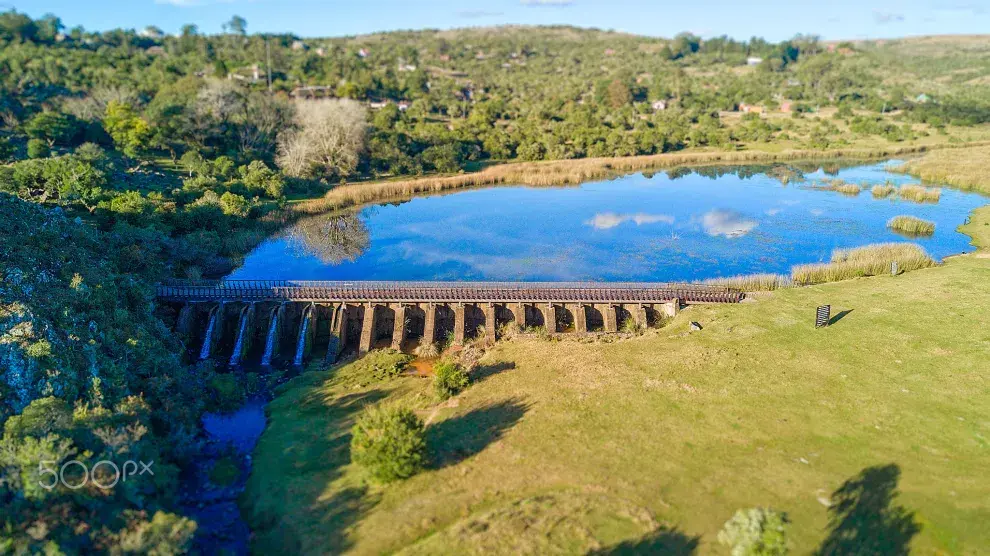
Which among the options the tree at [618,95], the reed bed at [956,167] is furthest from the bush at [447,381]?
the tree at [618,95]

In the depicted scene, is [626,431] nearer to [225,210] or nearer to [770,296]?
[770,296]

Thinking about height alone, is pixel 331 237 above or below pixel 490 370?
above

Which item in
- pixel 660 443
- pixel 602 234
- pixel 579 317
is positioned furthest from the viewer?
pixel 602 234

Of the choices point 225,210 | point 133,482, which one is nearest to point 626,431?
point 133,482

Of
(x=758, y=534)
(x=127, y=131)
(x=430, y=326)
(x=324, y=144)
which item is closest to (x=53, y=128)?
(x=127, y=131)

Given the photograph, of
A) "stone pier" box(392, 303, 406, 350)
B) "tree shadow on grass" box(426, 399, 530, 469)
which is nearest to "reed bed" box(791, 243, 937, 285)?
"tree shadow on grass" box(426, 399, 530, 469)

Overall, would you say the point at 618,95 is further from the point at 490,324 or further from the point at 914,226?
the point at 490,324

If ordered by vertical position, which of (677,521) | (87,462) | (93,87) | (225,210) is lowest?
(677,521)
